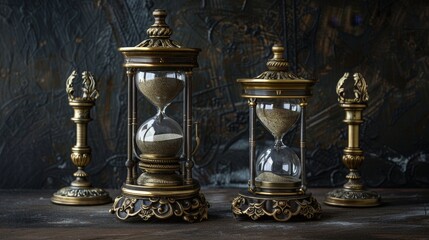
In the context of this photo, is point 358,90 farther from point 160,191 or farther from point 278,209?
point 160,191

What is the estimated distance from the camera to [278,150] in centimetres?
225

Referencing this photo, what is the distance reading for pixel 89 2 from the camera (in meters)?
2.85

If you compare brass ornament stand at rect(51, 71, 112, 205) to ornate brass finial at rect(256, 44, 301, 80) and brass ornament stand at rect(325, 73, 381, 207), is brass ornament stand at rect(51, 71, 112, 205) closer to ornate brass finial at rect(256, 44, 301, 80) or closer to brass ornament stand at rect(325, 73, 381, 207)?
ornate brass finial at rect(256, 44, 301, 80)

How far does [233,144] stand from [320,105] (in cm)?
34

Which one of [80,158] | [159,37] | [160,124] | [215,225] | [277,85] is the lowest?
[215,225]

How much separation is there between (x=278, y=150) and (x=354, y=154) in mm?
352

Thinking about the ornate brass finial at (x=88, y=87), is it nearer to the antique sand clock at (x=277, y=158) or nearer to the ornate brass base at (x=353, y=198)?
the antique sand clock at (x=277, y=158)

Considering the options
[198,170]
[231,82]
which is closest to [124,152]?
[198,170]

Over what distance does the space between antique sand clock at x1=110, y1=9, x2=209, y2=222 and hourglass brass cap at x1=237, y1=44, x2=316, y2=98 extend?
17cm

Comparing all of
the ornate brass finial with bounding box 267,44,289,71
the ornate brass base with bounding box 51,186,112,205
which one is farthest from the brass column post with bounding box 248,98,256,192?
the ornate brass base with bounding box 51,186,112,205

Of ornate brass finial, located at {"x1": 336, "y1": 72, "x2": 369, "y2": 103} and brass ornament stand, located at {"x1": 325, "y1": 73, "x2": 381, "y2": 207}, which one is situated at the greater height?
Result: ornate brass finial, located at {"x1": 336, "y1": 72, "x2": 369, "y2": 103}

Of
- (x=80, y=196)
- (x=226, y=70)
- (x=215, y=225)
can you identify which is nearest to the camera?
(x=215, y=225)

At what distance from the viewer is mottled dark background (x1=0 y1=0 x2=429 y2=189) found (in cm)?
284

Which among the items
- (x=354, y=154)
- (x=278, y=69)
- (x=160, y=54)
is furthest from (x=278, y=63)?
(x=354, y=154)
